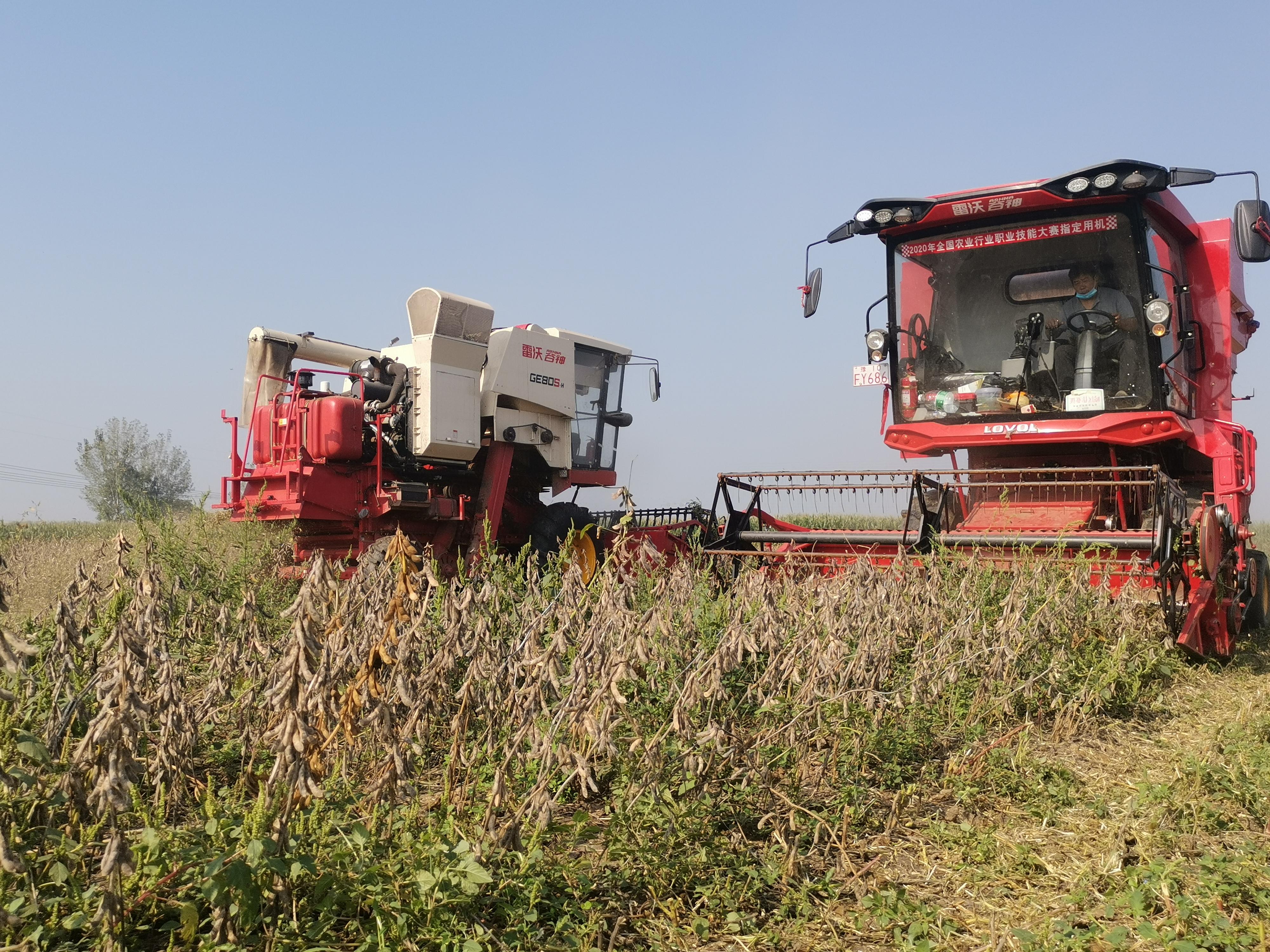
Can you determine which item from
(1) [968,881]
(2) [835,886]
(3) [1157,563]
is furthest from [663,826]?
(3) [1157,563]

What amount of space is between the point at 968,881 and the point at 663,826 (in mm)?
838

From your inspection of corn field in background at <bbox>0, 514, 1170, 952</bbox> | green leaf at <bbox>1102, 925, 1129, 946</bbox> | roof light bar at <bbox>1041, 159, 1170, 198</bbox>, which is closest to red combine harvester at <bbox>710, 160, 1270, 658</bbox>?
roof light bar at <bbox>1041, 159, 1170, 198</bbox>

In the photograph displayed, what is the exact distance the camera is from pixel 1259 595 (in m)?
7.40

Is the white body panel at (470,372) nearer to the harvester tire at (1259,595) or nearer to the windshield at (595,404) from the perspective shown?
the windshield at (595,404)

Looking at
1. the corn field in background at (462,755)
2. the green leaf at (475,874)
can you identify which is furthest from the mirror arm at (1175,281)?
the green leaf at (475,874)

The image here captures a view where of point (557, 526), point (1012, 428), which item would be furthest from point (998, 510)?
point (557, 526)

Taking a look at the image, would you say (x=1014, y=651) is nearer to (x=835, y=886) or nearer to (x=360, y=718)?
(x=835, y=886)

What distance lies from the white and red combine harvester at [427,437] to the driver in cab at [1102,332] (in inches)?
150

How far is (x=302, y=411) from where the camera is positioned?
307 inches

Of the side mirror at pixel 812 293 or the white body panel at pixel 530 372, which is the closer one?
the side mirror at pixel 812 293

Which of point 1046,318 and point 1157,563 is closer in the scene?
point 1157,563

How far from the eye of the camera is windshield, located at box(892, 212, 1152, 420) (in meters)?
6.49

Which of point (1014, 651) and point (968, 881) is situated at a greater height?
point (1014, 651)

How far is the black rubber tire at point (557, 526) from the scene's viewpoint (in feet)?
29.2
